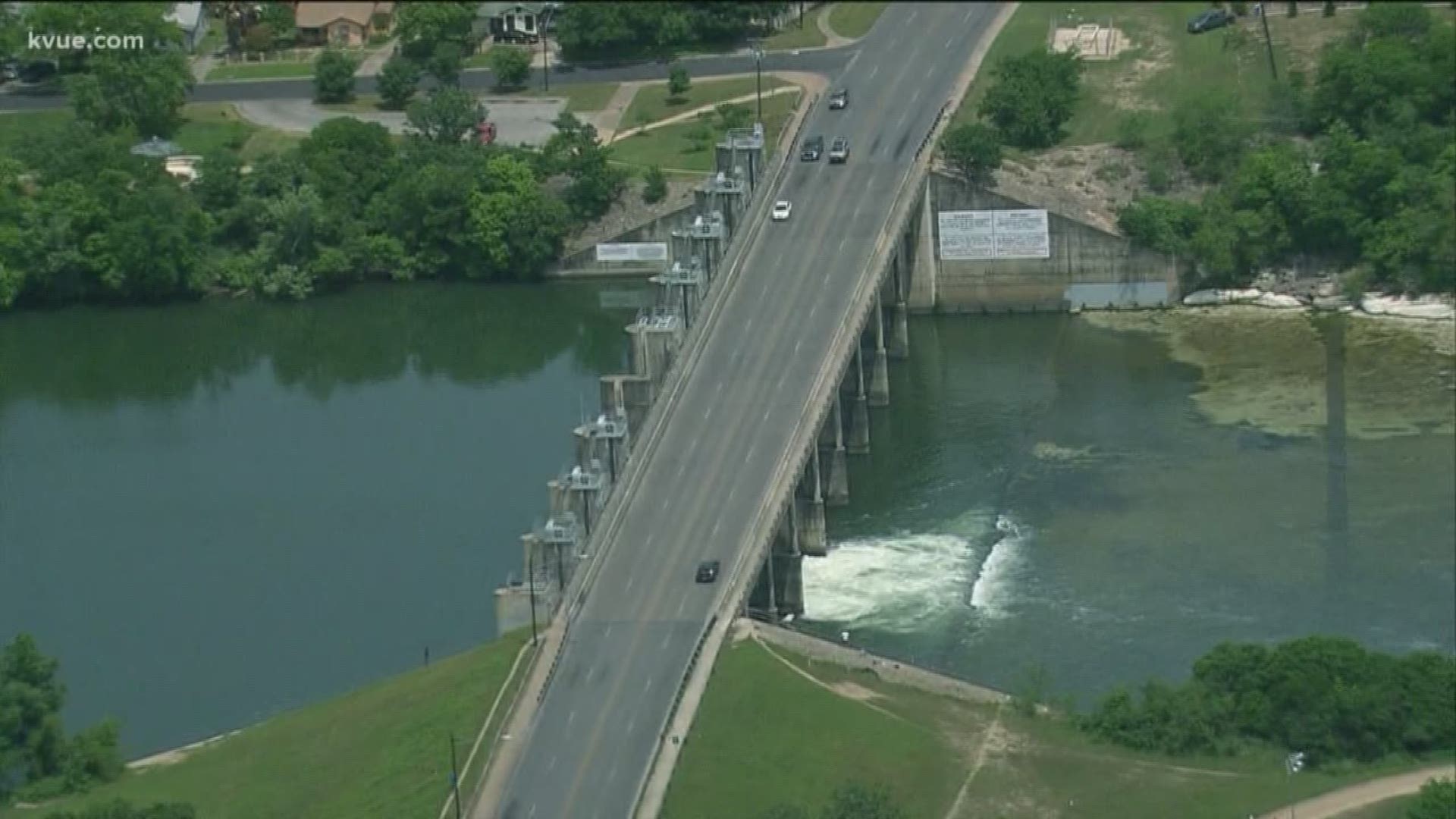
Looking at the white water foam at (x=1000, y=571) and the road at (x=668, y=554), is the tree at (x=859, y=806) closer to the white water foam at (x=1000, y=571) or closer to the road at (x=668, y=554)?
the road at (x=668, y=554)

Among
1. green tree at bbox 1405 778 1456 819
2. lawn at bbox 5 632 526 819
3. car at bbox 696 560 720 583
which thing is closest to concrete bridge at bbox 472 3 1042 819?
car at bbox 696 560 720 583

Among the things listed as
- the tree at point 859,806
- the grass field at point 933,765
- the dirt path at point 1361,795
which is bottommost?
the dirt path at point 1361,795

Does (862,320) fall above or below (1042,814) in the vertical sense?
above

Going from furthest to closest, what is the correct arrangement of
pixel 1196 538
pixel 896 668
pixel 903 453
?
pixel 903 453 → pixel 1196 538 → pixel 896 668

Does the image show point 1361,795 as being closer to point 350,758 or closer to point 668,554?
point 668,554

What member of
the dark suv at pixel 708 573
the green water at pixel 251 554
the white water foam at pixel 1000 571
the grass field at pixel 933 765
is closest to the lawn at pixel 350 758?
the green water at pixel 251 554

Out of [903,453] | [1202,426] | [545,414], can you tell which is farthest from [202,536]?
[1202,426]

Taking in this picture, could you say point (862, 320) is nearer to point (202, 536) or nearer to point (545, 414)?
point (545, 414)
